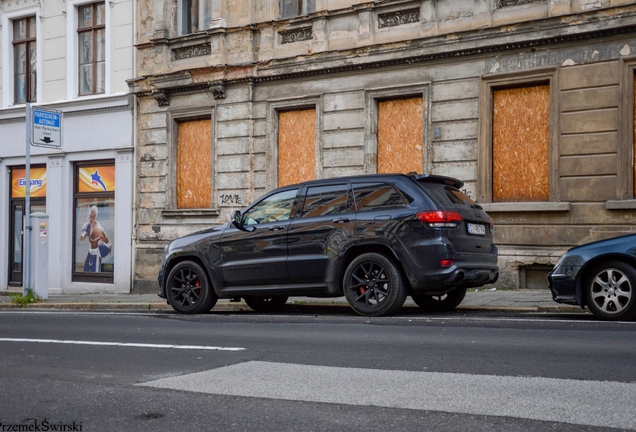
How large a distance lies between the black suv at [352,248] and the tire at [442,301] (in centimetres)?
1

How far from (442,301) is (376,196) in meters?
2.07

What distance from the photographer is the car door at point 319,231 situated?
11516mm

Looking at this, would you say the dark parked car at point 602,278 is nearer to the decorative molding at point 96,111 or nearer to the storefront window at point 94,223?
the decorative molding at point 96,111

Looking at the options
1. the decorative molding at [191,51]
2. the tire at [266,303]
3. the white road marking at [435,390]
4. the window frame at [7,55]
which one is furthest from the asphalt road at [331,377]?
the window frame at [7,55]

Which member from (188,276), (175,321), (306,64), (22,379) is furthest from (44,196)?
(22,379)

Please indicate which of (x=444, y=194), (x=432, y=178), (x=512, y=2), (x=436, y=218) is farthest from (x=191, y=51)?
(x=436, y=218)

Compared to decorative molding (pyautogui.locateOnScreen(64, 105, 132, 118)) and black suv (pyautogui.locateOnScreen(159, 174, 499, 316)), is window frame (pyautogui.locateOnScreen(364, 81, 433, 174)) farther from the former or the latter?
decorative molding (pyautogui.locateOnScreen(64, 105, 132, 118))

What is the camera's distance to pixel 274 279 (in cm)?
1205

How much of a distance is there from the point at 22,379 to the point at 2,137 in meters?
19.7

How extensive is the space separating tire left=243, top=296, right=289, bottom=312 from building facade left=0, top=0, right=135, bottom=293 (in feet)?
30.0

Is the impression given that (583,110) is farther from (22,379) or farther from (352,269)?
(22,379)

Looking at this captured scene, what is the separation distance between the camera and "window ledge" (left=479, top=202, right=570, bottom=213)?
15.5 meters

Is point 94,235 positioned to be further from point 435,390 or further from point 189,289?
point 435,390

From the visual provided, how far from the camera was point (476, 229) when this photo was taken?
37.7 ft
